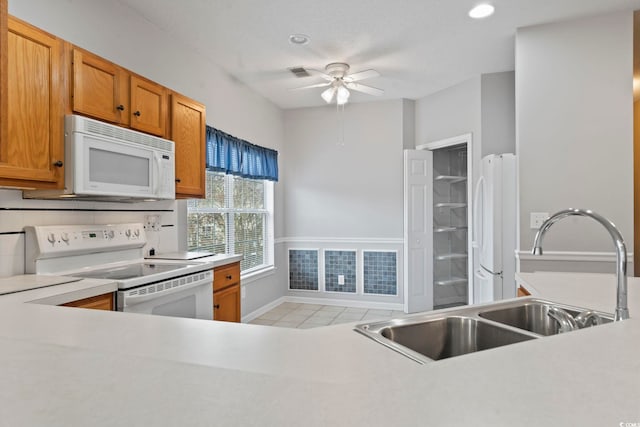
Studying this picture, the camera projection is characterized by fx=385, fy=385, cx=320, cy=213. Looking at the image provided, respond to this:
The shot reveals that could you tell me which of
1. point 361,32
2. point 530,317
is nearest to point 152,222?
point 361,32

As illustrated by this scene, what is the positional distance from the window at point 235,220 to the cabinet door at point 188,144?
0.49 meters

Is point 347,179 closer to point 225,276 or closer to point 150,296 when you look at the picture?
point 225,276

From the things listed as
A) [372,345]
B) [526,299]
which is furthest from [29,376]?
[526,299]

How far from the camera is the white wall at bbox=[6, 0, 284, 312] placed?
2256 mm

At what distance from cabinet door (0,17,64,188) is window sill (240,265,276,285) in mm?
2525

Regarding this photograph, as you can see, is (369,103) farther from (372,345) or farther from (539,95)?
(372,345)

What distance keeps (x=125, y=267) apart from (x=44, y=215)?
0.56 meters

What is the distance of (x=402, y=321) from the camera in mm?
1195

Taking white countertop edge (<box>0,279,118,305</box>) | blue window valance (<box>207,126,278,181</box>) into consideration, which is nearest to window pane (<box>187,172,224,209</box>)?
blue window valance (<box>207,126,278,181</box>)

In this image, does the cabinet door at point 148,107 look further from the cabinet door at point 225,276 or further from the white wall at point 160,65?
the cabinet door at point 225,276

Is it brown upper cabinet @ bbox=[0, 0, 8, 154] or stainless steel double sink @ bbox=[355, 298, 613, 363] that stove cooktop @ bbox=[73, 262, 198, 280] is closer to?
brown upper cabinet @ bbox=[0, 0, 8, 154]

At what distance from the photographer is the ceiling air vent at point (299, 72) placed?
12.8 feet

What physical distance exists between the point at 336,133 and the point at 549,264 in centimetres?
312

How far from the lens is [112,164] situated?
88.2 inches
